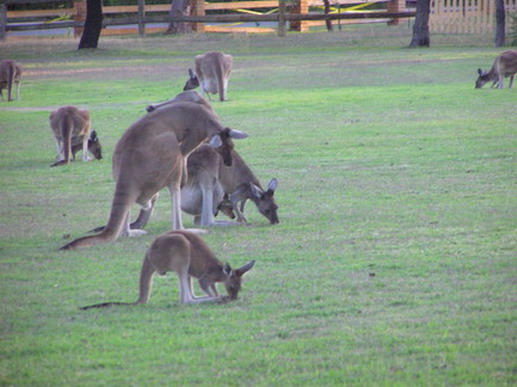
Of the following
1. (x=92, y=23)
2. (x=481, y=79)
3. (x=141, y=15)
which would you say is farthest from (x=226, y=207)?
(x=141, y=15)

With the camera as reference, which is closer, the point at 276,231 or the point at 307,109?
the point at 276,231

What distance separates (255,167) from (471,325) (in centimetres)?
673

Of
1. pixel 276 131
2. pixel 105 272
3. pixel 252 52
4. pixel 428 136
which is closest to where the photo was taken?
pixel 105 272

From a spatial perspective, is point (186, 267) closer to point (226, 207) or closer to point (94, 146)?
point (226, 207)

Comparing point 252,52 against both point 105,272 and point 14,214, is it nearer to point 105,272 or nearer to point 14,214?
point 14,214

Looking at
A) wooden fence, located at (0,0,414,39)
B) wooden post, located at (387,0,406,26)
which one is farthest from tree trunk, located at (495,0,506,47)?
wooden post, located at (387,0,406,26)

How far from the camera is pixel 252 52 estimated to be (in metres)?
35.2

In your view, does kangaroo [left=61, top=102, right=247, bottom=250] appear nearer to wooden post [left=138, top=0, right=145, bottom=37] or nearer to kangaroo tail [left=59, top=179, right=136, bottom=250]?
kangaroo tail [left=59, top=179, right=136, bottom=250]

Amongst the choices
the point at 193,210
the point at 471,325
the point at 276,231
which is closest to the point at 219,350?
the point at 471,325

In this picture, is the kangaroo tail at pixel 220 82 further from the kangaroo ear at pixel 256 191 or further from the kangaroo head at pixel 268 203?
the kangaroo head at pixel 268 203

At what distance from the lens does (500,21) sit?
3291 cm

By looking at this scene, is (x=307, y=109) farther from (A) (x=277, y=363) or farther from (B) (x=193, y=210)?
(A) (x=277, y=363)

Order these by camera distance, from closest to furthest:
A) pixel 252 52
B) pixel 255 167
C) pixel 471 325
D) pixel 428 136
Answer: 1. pixel 471 325
2. pixel 255 167
3. pixel 428 136
4. pixel 252 52

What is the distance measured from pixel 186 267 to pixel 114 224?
61.8 inches
